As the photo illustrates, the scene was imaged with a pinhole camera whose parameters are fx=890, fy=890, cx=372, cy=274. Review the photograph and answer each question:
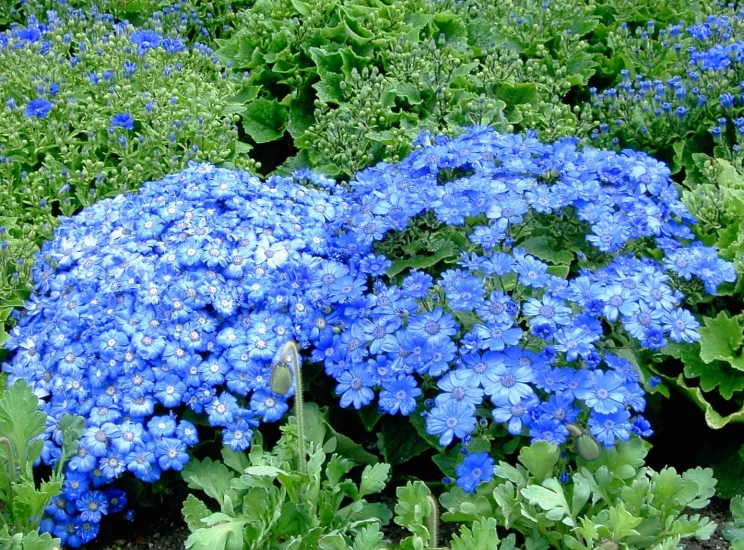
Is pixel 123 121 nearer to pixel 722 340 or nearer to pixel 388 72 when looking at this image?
pixel 388 72

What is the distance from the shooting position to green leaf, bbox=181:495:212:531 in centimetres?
241

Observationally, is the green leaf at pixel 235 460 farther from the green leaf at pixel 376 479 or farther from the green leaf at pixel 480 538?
the green leaf at pixel 480 538

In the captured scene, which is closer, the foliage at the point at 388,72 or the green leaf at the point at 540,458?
the green leaf at the point at 540,458

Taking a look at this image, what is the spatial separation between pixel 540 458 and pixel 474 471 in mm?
211

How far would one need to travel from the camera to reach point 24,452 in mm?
2551

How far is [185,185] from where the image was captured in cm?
314

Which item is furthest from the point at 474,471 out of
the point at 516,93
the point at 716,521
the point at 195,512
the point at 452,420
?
the point at 516,93

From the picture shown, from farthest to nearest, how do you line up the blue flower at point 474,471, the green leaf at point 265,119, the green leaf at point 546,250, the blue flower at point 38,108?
the green leaf at point 265,119 < the blue flower at point 38,108 < the green leaf at point 546,250 < the blue flower at point 474,471

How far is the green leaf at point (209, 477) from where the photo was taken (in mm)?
2553

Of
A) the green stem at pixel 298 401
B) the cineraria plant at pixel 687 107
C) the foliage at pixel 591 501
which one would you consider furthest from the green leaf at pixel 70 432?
the cineraria plant at pixel 687 107

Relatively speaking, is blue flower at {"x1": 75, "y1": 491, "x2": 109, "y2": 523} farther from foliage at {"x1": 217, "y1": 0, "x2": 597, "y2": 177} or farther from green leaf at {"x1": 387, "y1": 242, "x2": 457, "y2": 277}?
foliage at {"x1": 217, "y1": 0, "x2": 597, "y2": 177}

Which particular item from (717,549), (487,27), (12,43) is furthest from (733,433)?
(12,43)

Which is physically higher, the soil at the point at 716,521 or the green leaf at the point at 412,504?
the green leaf at the point at 412,504

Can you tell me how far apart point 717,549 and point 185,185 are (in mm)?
2107
